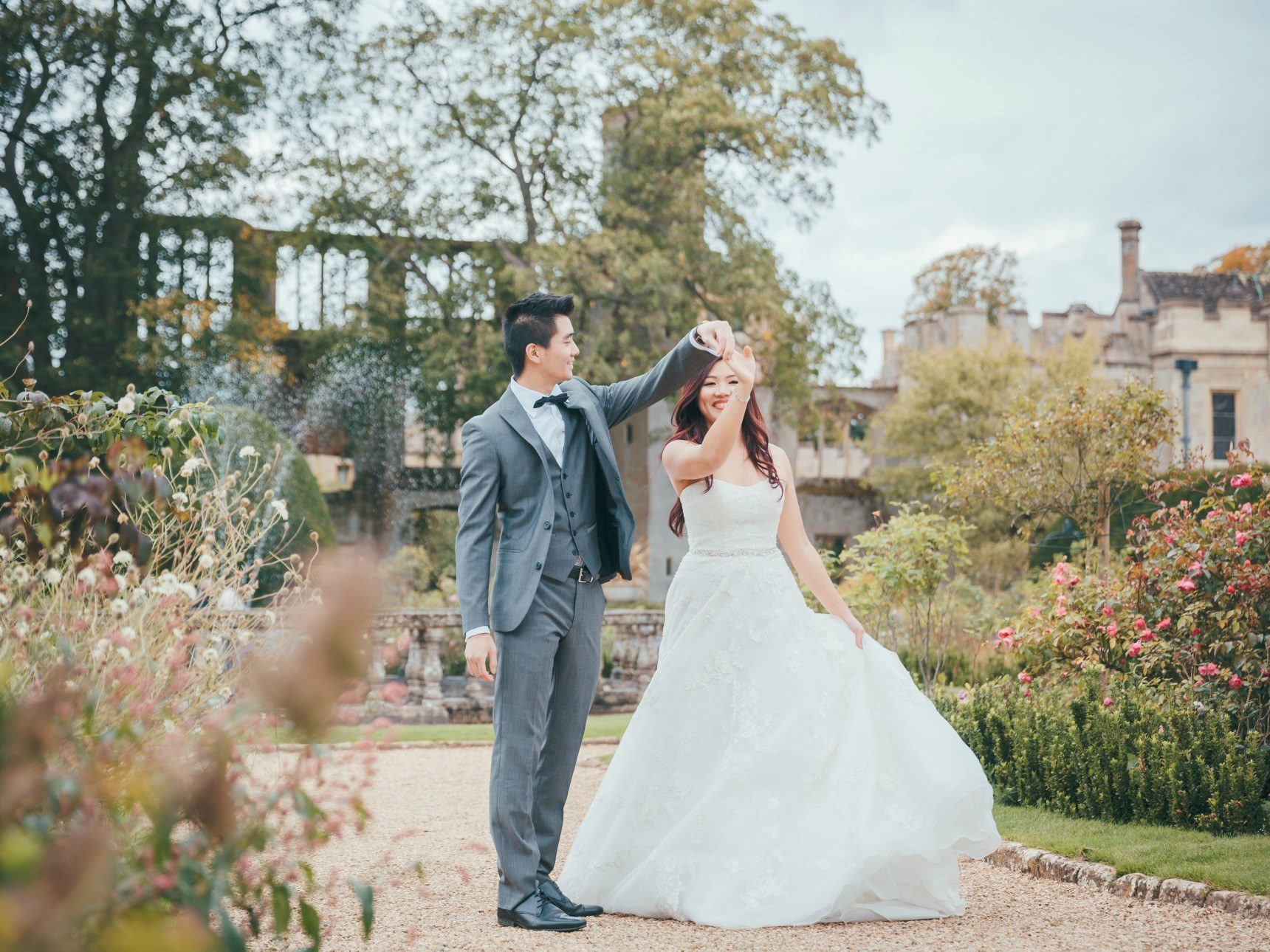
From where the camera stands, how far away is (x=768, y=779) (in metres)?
4.20

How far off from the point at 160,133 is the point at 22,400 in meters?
20.6

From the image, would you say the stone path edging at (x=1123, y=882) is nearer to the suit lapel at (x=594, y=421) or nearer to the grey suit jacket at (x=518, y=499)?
the grey suit jacket at (x=518, y=499)

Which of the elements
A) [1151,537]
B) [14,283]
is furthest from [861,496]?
[1151,537]

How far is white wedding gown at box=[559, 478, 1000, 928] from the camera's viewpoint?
407cm

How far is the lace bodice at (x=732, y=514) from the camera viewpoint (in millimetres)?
4648

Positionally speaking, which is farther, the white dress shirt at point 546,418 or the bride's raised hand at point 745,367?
the white dress shirt at point 546,418

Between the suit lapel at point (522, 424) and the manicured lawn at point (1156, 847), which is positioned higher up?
the suit lapel at point (522, 424)

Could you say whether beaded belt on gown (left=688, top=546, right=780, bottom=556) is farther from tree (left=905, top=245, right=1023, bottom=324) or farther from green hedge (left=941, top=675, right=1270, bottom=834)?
tree (left=905, top=245, right=1023, bottom=324)

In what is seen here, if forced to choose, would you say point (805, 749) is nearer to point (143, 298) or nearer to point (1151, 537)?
point (1151, 537)

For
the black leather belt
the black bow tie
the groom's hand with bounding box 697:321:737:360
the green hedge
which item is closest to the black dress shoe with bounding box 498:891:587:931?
the black leather belt

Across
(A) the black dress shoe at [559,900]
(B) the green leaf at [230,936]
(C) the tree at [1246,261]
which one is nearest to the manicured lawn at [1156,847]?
(A) the black dress shoe at [559,900]

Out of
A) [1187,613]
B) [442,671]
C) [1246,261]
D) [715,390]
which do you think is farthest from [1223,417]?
[715,390]

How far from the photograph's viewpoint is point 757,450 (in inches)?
187

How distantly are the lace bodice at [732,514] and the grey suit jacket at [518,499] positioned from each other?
1.16ft
